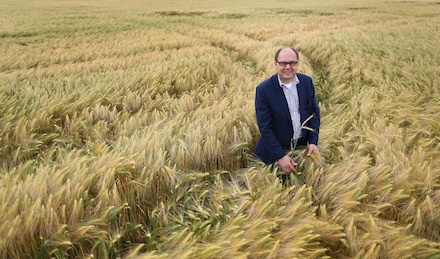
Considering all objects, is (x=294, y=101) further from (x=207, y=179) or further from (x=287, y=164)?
(x=207, y=179)

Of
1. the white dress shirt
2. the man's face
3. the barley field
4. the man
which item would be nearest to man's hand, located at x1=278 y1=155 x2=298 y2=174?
the man

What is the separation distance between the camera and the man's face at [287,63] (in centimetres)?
234

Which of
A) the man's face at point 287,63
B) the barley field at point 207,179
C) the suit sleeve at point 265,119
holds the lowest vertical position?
the barley field at point 207,179

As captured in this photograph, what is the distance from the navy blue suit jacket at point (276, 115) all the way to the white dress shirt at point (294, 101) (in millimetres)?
34

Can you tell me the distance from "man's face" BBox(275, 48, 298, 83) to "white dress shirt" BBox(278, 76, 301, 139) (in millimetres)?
121

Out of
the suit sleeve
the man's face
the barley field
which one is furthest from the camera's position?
the suit sleeve

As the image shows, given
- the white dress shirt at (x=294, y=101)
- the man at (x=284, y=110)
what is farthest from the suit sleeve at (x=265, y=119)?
the white dress shirt at (x=294, y=101)

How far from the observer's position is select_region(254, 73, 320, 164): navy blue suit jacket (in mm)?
2498

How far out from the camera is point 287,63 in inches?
92.5

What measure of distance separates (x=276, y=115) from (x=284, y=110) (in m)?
0.08

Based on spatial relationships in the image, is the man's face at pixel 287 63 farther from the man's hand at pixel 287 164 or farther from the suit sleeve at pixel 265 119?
the man's hand at pixel 287 164

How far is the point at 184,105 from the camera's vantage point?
4.13 metres

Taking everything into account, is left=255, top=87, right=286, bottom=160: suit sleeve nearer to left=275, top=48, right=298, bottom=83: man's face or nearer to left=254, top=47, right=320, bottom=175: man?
left=254, top=47, right=320, bottom=175: man

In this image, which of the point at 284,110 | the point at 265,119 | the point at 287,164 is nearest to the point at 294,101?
the point at 284,110
